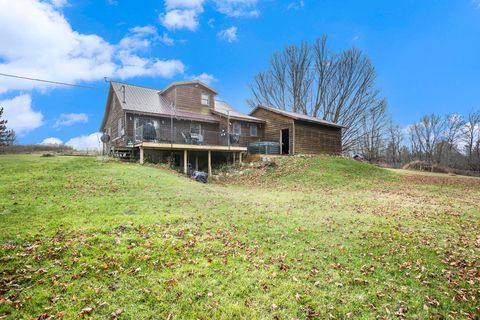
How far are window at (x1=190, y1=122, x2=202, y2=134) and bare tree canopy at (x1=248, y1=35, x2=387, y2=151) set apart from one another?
20.0 m

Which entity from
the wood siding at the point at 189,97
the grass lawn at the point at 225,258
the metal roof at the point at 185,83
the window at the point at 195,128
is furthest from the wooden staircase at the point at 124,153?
the grass lawn at the point at 225,258

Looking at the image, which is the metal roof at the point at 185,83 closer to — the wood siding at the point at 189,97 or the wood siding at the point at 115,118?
the wood siding at the point at 189,97

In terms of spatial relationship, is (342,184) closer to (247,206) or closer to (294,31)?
(247,206)

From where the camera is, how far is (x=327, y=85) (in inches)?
1449

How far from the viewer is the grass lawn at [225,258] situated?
3.61 meters

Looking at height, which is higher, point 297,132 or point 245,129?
point 245,129

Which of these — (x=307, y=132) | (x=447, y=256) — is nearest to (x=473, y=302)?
(x=447, y=256)

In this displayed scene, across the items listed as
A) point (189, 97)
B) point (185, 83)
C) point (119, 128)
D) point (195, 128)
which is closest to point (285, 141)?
point (195, 128)

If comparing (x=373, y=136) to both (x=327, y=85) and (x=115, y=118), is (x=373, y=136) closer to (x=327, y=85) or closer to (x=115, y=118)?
(x=327, y=85)

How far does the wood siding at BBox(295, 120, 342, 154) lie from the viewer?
2380cm

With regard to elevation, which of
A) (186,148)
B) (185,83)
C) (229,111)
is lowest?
(186,148)

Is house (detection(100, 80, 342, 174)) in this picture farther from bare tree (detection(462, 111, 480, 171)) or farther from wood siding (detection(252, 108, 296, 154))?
bare tree (detection(462, 111, 480, 171))

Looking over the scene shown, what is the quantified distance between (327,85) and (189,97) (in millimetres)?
22775

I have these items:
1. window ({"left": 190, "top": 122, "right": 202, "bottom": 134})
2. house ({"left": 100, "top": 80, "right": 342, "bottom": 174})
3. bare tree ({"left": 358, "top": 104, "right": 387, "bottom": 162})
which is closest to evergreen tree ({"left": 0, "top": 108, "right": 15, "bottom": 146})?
house ({"left": 100, "top": 80, "right": 342, "bottom": 174})
